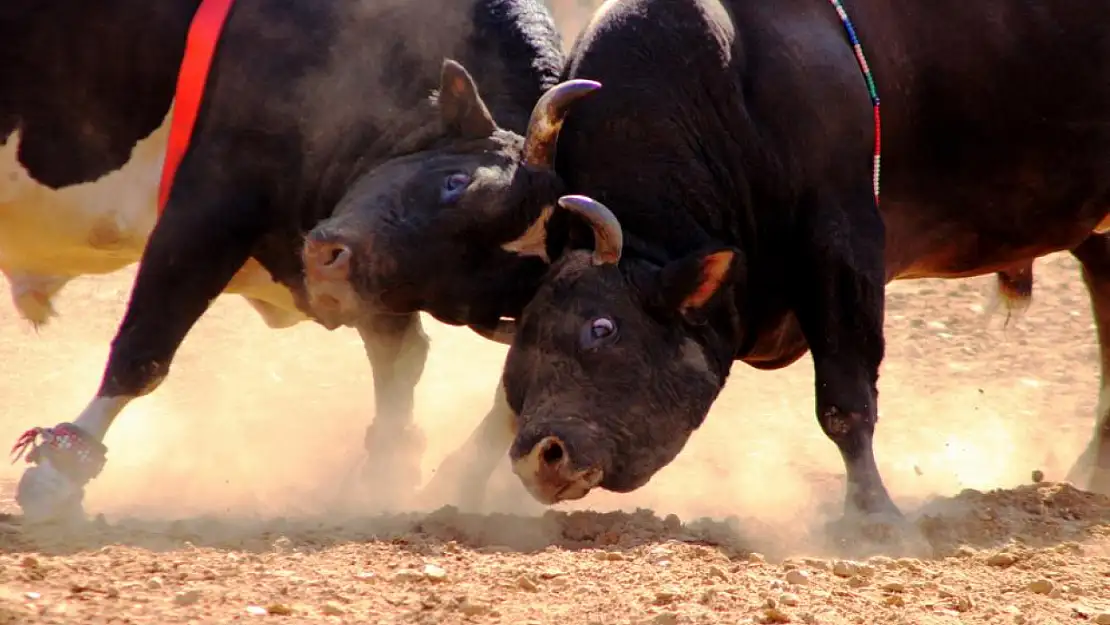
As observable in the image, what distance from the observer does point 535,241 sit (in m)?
5.55

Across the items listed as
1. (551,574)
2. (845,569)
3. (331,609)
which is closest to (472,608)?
(331,609)

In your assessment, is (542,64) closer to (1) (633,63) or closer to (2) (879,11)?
(1) (633,63)

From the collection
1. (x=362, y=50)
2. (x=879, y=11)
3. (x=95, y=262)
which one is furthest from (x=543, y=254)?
(x=95, y=262)

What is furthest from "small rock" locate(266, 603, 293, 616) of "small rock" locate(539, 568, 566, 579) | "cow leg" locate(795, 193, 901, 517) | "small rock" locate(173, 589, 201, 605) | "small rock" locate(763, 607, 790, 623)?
"cow leg" locate(795, 193, 901, 517)

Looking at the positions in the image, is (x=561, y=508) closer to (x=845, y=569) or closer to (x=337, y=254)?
(x=337, y=254)

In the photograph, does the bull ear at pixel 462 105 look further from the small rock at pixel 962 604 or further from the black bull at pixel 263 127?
the small rock at pixel 962 604

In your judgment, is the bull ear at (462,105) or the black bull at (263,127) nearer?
the black bull at (263,127)

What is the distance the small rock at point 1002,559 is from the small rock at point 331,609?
1912 millimetres

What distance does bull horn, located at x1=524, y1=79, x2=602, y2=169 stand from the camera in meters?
5.45

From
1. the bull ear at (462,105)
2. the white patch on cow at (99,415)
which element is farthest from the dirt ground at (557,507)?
the bull ear at (462,105)

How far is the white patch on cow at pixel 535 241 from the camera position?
5543mm

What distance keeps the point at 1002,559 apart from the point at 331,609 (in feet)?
6.44

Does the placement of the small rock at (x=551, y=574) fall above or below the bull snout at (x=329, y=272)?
below

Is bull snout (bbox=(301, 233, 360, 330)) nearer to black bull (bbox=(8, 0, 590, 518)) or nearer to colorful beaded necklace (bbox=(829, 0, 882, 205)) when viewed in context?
black bull (bbox=(8, 0, 590, 518))
